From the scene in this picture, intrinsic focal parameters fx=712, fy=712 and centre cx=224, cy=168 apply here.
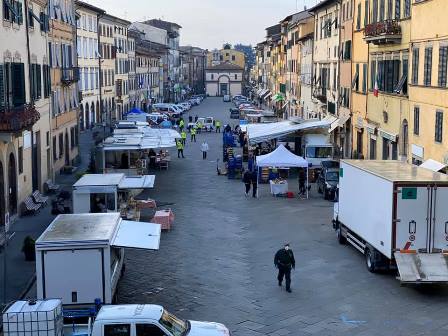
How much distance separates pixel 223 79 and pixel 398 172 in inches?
6223

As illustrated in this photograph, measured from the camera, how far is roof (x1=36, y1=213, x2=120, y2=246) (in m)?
15.4

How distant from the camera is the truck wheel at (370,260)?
20106mm

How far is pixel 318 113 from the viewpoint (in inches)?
2403

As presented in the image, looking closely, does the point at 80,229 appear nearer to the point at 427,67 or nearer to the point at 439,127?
the point at 439,127

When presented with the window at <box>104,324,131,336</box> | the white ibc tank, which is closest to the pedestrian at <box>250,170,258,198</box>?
the white ibc tank

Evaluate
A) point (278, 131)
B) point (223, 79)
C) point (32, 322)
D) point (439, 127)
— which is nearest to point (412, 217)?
point (32, 322)

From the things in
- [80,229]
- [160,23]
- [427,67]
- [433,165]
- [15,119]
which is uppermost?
[160,23]

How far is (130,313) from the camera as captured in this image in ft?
43.3

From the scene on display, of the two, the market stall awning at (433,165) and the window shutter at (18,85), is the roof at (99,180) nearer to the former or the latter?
the window shutter at (18,85)

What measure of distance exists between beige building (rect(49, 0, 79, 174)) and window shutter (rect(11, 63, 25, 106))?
10942 mm

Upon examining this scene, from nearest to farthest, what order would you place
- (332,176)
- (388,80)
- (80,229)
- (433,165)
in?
(80,229), (433,165), (332,176), (388,80)

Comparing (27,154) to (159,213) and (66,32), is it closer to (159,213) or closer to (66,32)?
(159,213)

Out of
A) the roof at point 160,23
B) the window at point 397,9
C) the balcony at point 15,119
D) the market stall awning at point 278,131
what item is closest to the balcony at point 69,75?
the market stall awning at point 278,131

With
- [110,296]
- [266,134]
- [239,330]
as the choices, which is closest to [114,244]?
[110,296]
